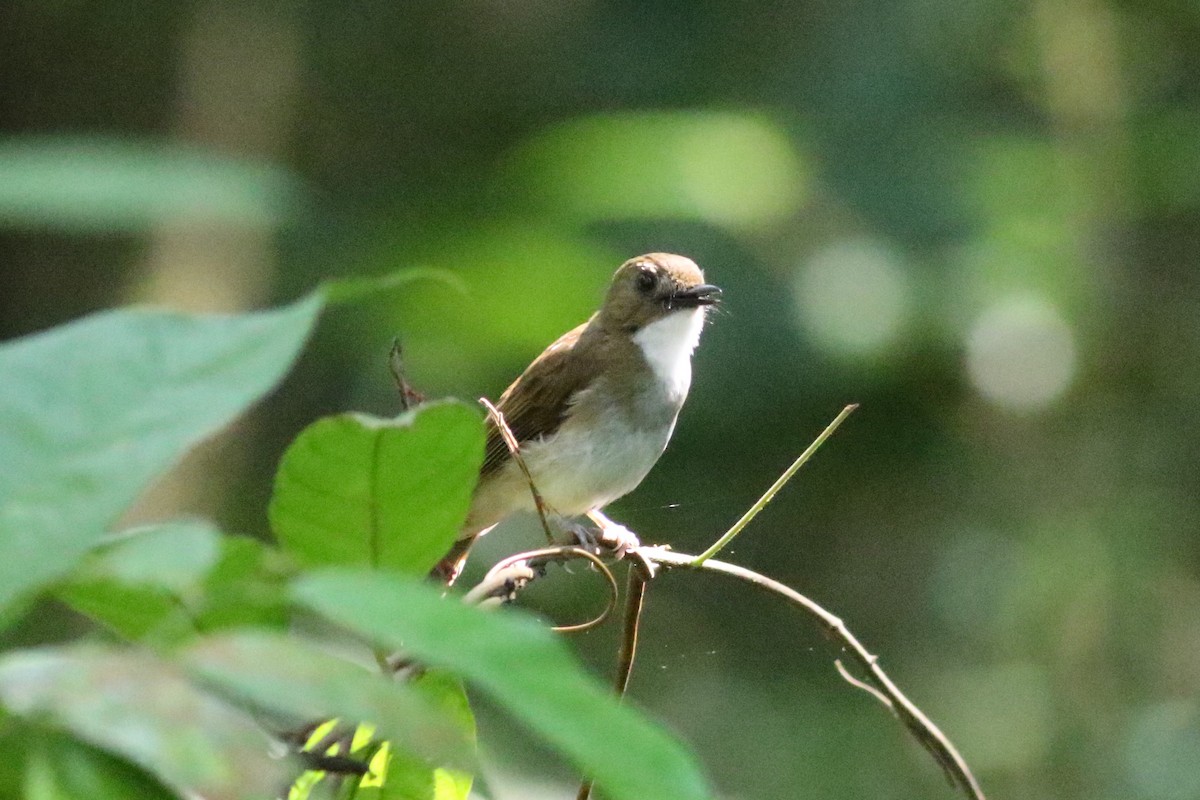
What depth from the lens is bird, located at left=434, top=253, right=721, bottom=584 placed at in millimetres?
4176

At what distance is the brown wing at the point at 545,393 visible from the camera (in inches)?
173

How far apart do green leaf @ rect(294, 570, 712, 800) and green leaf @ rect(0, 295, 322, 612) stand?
10 centimetres

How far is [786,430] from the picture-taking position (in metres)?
7.23

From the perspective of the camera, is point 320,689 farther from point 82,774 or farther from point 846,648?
point 846,648

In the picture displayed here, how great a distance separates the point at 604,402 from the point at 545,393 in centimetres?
21

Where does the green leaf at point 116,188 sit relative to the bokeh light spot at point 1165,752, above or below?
above

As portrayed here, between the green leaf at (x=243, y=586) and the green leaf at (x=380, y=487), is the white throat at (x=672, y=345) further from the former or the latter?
the green leaf at (x=243, y=586)

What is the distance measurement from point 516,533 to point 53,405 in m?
6.28

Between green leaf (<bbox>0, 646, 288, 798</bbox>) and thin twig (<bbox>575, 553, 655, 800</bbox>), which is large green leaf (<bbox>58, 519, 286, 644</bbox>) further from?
thin twig (<bbox>575, 553, 655, 800</bbox>)

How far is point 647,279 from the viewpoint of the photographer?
4.62 m

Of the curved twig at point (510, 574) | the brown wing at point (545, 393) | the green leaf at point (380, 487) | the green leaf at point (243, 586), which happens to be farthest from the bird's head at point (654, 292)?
the green leaf at point (243, 586)

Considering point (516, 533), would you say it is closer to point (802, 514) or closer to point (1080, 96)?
point (802, 514)

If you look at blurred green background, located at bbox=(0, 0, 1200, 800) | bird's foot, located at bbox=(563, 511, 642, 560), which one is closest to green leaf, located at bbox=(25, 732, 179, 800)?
bird's foot, located at bbox=(563, 511, 642, 560)

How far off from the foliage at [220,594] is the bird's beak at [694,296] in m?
3.67
